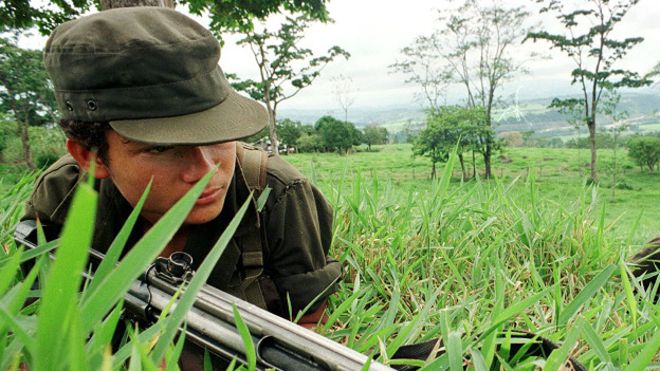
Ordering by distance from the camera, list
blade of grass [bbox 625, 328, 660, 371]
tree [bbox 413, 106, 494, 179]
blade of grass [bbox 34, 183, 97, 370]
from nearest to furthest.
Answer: blade of grass [bbox 34, 183, 97, 370]
blade of grass [bbox 625, 328, 660, 371]
tree [bbox 413, 106, 494, 179]

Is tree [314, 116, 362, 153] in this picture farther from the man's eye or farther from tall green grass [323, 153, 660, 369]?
the man's eye

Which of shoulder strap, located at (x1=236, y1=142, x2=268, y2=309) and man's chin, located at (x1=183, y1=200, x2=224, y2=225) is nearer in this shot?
man's chin, located at (x1=183, y1=200, x2=224, y2=225)

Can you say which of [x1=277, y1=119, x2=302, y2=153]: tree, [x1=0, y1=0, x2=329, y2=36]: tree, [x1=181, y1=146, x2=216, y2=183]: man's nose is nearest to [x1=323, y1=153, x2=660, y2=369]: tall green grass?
[x1=181, y1=146, x2=216, y2=183]: man's nose

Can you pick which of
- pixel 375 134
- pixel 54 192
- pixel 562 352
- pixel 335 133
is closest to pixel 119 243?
pixel 562 352

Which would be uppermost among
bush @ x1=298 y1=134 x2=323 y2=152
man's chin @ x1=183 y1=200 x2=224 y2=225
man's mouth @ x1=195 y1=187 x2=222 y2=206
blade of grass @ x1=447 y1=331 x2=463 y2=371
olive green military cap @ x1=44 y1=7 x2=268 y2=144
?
olive green military cap @ x1=44 y1=7 x2=268 y2=144

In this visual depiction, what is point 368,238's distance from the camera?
1.86 metres

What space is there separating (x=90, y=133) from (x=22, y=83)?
2165 cm

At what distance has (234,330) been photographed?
Answer: 0.85 meters

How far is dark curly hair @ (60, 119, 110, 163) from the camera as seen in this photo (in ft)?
3.78

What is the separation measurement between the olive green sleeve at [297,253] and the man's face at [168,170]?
0.31 meters

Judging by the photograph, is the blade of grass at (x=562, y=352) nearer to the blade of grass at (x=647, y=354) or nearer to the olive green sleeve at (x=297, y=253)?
the blade of grass at (x=647, y=354)

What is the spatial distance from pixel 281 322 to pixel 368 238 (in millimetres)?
1050

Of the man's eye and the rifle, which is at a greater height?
the man's eye

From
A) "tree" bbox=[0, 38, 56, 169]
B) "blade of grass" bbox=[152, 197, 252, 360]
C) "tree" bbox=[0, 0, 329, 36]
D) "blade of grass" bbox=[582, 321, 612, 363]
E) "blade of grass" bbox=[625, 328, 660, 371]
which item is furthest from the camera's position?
"tree" bbox=[0, 38, 56, 169]
